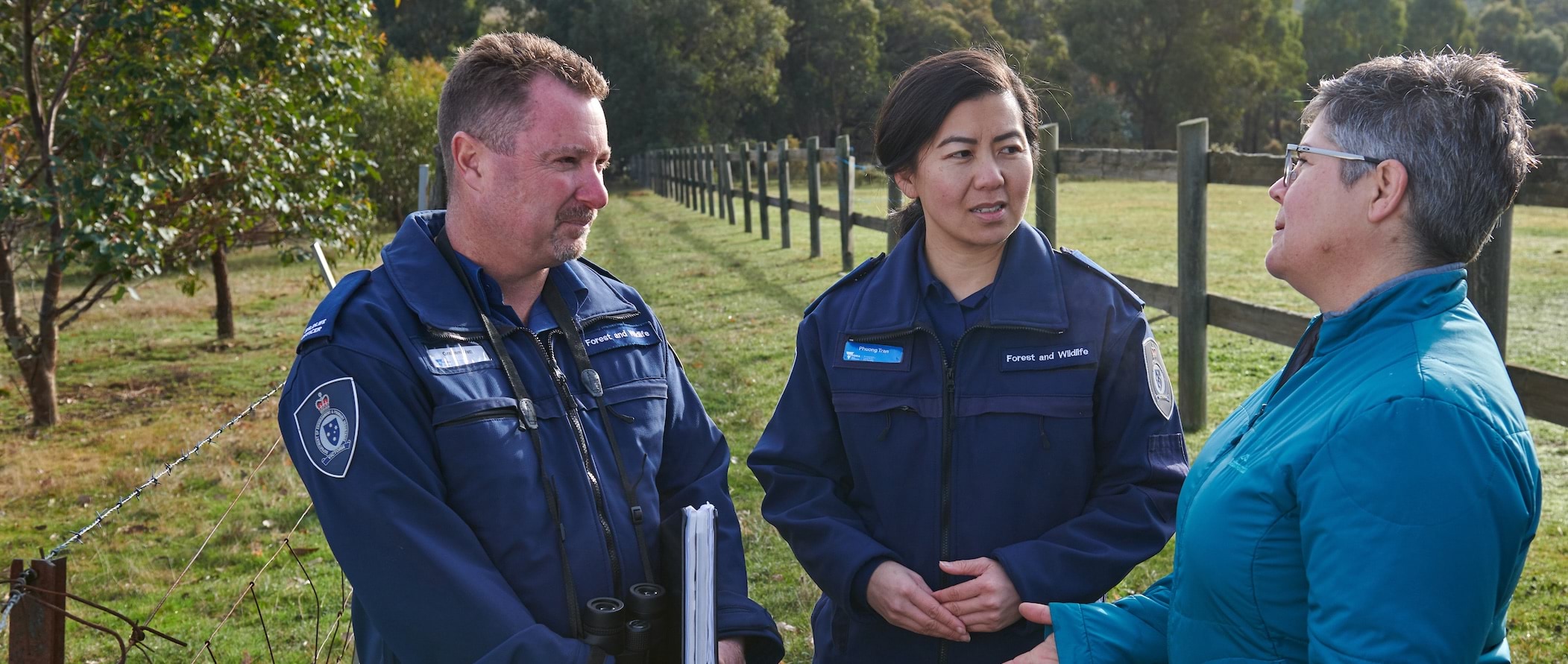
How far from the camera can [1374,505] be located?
4.35 ft

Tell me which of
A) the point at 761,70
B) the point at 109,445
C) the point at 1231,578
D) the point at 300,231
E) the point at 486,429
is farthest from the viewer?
the point at 761,70

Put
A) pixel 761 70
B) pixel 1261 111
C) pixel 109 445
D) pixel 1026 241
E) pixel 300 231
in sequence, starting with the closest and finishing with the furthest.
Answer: pixel 1026 241 < pixel 109 445 < pixel 300 231 < pixel 761 70 < pixel 1261 111

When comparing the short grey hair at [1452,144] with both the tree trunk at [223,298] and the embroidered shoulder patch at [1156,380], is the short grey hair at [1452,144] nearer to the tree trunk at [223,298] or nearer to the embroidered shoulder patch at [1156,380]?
the embroidered shoulder patch at [1156,380]

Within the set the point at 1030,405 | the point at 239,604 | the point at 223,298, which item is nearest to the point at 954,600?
the point at 1030,405

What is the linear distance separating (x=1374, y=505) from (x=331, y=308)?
1623 mm

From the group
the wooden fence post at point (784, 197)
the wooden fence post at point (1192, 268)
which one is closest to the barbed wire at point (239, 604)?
the wooden fence post at point (1192, 268)

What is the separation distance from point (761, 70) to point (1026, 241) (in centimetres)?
4633

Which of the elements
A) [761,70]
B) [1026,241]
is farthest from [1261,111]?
[1026,241]

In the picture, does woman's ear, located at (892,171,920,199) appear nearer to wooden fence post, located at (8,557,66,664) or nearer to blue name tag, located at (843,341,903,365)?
Result: blue name tag, located at (843,341,903,365)

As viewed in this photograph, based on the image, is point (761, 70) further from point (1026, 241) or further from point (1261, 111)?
point (1026, 241)

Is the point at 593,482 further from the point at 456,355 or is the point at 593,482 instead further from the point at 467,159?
the point at 467,159

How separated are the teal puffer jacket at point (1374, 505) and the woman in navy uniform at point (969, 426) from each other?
566mm

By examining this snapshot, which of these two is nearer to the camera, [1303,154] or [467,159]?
[1303,154]

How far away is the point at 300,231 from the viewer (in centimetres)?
1031
